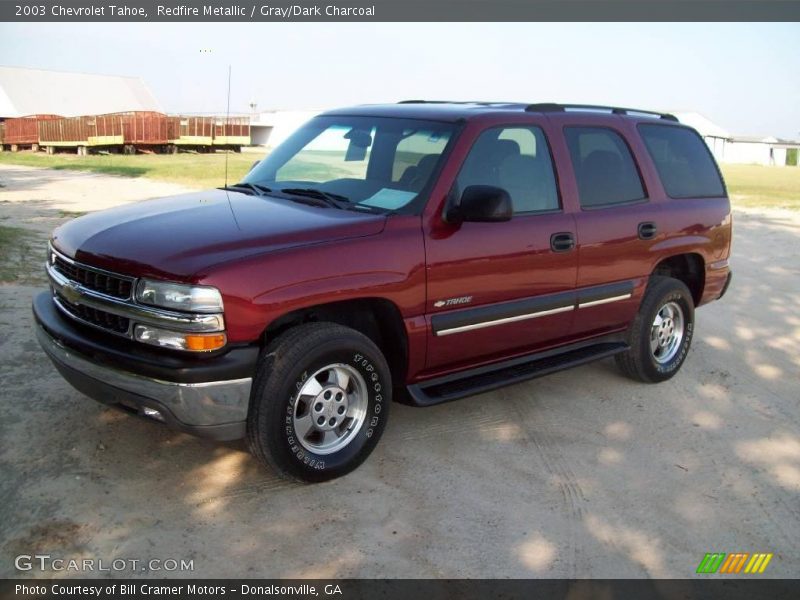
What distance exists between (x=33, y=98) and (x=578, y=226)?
228ft

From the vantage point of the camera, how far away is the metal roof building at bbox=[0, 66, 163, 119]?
2519 inches

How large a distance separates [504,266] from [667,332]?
6.89 ft

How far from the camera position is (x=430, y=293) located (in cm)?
436

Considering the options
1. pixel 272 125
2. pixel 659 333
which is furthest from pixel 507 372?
pixel 272 125

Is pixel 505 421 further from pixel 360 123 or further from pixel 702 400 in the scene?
pixel 360 123

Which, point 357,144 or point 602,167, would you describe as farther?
point 602,167

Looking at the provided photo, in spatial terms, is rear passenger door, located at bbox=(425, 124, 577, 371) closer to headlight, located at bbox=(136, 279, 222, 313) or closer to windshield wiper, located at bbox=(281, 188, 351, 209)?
windshield wiper, located at bbox=(281, 188, 351, 209)

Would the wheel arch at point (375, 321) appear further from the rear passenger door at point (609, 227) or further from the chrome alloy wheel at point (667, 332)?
the chrome alloy wheel at point (667, 332)

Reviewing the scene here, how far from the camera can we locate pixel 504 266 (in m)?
4.68

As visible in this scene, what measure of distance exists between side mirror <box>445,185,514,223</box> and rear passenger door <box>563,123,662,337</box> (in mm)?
945

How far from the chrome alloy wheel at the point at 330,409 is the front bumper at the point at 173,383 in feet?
1.11

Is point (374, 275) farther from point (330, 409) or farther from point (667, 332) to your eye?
point (667, 332)

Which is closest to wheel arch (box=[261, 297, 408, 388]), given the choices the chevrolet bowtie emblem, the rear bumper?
the chevrolet bowtie emblem

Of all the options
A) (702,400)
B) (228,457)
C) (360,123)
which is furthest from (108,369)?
(702,400)
